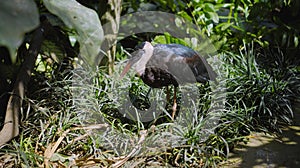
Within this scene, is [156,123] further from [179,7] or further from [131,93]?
[179,7]

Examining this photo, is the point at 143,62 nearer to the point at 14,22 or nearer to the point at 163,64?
the point at 163,64

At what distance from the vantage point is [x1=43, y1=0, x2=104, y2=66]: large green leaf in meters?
1.14

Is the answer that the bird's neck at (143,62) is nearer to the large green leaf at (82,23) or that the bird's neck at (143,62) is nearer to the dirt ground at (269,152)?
the dirt ground at (269,152)

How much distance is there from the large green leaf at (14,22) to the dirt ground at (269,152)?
1.54m

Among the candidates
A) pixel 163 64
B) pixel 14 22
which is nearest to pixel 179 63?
pixel 163 64

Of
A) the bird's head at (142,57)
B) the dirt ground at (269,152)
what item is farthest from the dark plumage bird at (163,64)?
the dirt ground at (269,152)

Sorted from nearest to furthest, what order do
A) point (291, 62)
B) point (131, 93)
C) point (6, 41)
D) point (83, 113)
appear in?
point (6, 41) < point (83, 113) < point (131, 93) < point (291, 62)

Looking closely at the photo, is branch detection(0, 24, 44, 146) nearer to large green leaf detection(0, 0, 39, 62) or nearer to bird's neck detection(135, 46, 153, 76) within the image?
bird's neck detection(135, 46, 153, 76)

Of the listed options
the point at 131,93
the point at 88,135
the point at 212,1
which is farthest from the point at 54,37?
the point at 212,1

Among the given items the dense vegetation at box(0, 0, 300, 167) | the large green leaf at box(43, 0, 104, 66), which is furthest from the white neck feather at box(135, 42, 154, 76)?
the large green leaf at box(43, 0, 104, 66)

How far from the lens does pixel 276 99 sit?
8.45 feet

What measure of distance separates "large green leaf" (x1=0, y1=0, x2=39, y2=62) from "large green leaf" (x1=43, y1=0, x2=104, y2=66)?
0.41m

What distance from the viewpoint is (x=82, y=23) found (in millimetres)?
1218

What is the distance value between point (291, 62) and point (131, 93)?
49.2 inches
